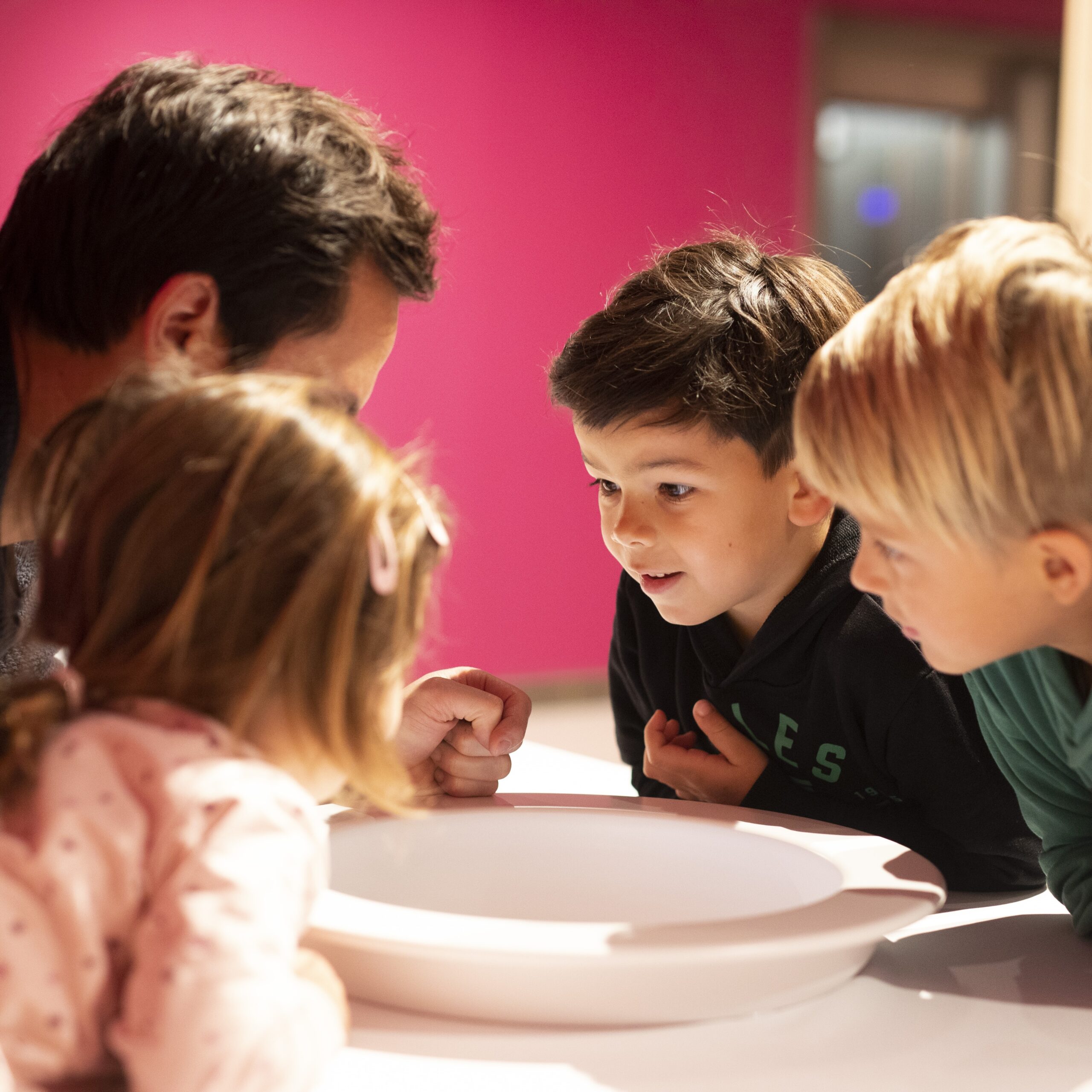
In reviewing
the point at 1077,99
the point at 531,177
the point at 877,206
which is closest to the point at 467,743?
the point at 1077,99

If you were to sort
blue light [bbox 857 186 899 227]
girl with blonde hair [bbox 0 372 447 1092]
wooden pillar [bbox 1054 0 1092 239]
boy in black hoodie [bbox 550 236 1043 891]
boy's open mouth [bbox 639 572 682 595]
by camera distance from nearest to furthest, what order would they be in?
girl with blonde hair [bbox 0 372 447 1092] → boy in black hoodie [bbox 550 236 1043 891] → boy's open mouth [bbox 639 572 682 595] → wooden pillar [bbox 1054 0 1092 239] → blue light [bbox 857 186 899 227]

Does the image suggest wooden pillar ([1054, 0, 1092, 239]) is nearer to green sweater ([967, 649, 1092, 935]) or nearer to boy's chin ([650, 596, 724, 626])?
boy's chin ([650, 596, 724, 626])

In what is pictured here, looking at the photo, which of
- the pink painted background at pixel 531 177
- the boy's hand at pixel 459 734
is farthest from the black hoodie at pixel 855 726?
the pink painted background at pixel 531 177

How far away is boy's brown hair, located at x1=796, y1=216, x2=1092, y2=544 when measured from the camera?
2.07 feet

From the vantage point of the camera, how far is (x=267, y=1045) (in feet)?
1.55

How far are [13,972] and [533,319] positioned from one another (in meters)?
3.30

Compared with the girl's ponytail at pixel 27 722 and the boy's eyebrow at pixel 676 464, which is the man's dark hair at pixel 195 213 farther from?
the girl's ponytail at pixel 27 722

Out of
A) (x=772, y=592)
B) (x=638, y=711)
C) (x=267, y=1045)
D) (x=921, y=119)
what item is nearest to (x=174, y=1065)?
(x=267, y=1045)

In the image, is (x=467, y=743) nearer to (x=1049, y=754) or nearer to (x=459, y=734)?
(x=459, y=734)

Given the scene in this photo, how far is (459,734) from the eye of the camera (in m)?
0.99

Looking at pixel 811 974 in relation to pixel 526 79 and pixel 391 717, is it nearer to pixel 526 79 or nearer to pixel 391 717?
pixel 391 717

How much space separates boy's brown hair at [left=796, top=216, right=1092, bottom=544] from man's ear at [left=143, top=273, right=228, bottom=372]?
44 cm

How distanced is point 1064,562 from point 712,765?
47 centimetres

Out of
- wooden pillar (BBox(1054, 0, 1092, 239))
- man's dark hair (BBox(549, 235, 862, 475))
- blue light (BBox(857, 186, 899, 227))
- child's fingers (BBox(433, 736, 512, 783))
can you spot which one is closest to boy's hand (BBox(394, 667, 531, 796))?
child's fingers (BBox(433, 736, 512, 783))
